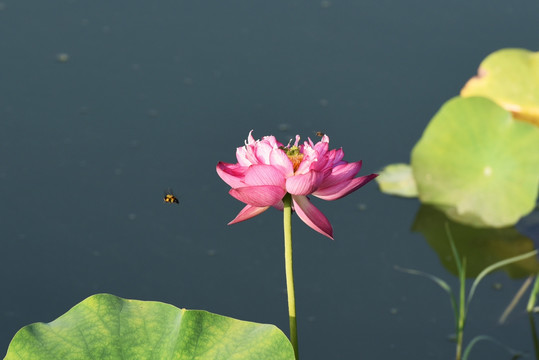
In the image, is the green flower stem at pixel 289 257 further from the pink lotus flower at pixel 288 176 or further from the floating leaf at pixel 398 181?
the floating leaf at pixel 398 181

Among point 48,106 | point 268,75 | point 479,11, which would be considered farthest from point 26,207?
point 479,11

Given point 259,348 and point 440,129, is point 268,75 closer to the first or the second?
point 440,129

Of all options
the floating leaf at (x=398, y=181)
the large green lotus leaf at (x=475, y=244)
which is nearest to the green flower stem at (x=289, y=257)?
the large green lotus leaf at (x=475, y=244)

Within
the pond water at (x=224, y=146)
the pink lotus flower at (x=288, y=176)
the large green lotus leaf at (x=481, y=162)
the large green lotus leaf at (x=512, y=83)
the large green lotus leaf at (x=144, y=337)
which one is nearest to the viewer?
the pink lotus flower at (x=288, y=176)

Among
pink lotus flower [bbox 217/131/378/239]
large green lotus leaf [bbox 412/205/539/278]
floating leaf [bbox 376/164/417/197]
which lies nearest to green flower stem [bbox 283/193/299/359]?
pink lotus flower [bbox 217/131/378/239]

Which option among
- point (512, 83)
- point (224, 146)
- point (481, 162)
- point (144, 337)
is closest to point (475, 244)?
point (481, 162)

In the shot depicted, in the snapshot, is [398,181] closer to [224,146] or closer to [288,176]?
[224,146]
